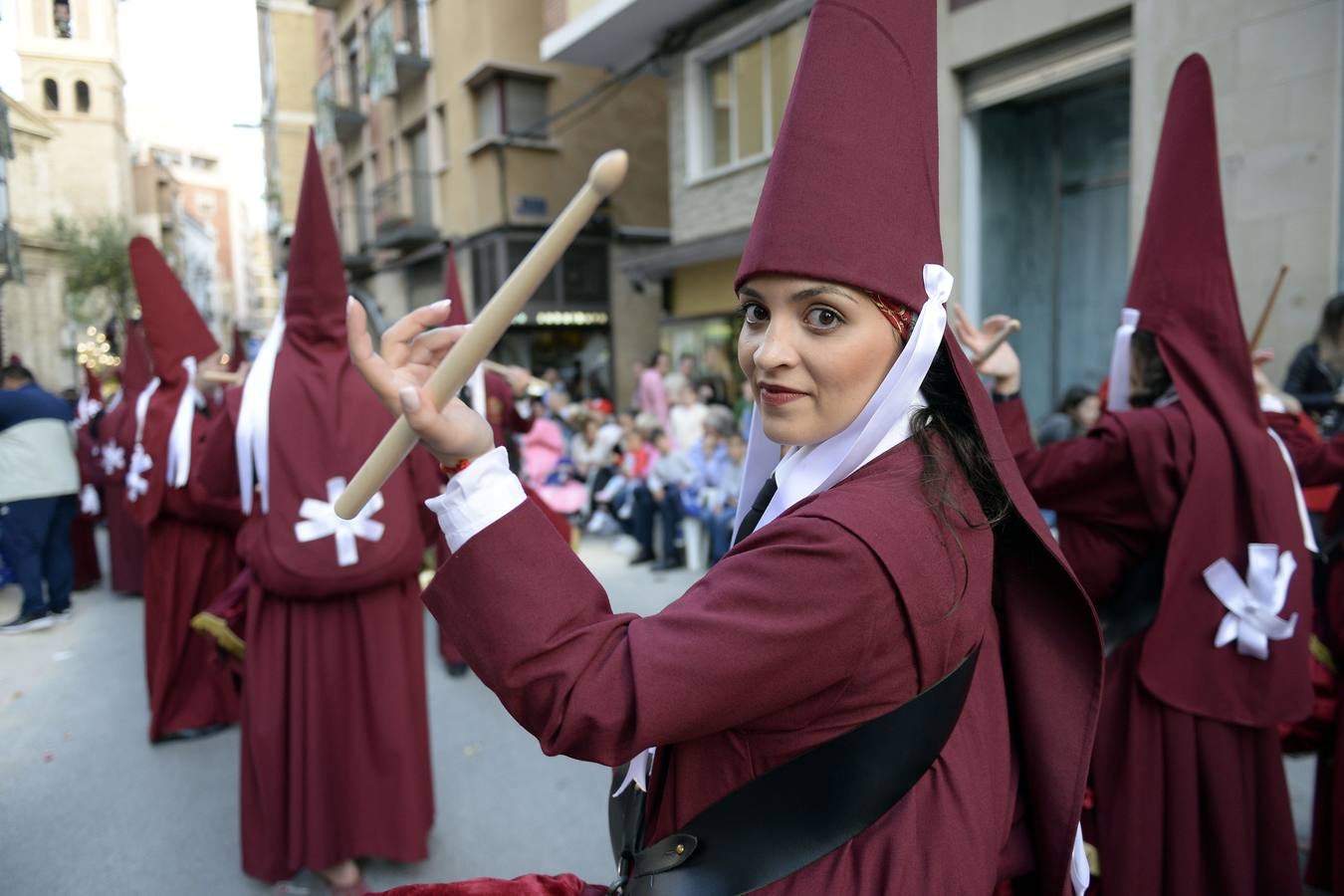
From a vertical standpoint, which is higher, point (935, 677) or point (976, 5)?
point (976, 5)

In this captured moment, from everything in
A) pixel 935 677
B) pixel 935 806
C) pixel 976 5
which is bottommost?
pixel 935 806

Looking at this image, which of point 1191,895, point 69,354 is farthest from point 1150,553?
point 69,354

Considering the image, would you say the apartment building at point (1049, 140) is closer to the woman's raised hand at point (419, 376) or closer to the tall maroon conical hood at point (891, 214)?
the tall maroon conical hood at point (891, 214)

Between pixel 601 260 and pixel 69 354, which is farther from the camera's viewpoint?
pixel 601 260

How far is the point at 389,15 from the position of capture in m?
17.7

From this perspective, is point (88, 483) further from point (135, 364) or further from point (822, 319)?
point (822, 319)

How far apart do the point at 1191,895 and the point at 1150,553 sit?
96cm

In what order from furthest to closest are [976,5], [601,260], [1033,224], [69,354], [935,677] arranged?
[601,260] < [1033,224] < [976,5] < [69,354] < [935,677]

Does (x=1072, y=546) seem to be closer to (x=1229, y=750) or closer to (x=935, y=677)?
(x=1229, y=750)

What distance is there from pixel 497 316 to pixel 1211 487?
2.25 m

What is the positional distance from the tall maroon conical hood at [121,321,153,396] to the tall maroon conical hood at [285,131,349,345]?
4.23 m

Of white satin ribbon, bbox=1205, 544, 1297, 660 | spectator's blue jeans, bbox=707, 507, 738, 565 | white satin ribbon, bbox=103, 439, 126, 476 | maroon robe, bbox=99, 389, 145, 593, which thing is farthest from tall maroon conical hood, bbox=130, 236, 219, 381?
white satin ribbon, bbox=1205, 544, 1297, 660

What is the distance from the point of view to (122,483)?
24.2 feet

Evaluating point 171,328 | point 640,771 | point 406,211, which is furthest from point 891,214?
point 406,211
